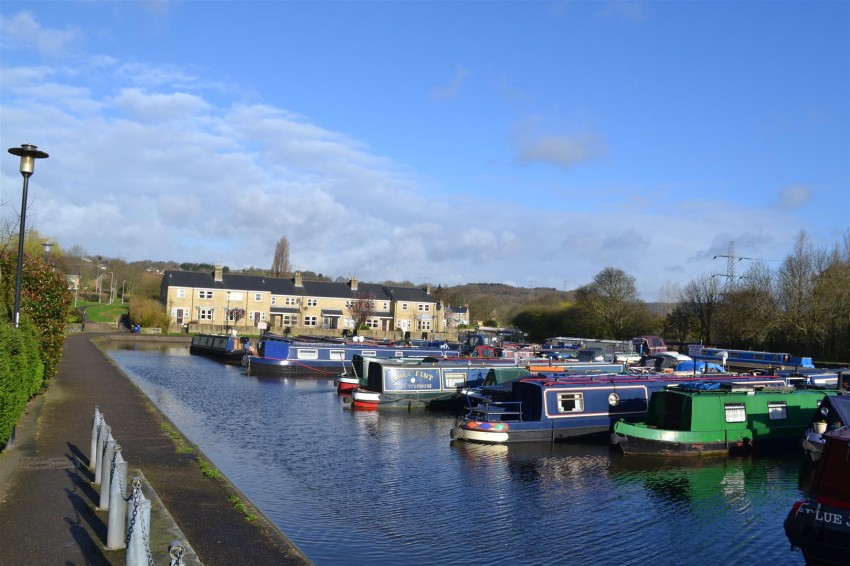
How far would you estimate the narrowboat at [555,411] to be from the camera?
23641 millimetres

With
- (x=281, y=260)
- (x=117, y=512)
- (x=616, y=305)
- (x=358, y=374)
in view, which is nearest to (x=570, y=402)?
(x=358, y=374)

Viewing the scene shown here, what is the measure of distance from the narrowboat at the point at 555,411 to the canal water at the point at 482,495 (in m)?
0.56

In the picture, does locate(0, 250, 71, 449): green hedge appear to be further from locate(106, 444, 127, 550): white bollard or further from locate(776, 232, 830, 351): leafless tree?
locate(776, 232, 830, 351): leafless tree

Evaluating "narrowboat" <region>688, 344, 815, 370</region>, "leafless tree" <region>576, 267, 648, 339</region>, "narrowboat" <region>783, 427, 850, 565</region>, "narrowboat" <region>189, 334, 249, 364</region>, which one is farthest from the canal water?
"leafless tree" <region>576, 267, 648, 339</region>

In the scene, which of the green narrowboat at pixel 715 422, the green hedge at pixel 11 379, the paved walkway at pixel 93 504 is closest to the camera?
the paved walkway at pixel 93 504

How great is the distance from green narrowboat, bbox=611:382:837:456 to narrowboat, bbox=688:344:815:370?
16736 mm

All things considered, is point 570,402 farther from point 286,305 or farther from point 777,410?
→ point 286,305

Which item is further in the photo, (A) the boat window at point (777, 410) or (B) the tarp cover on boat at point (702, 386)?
(A) the boat window at point (777, 410)

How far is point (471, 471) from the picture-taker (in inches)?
784

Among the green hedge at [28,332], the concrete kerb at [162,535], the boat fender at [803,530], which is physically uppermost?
the green hedge at [28,332]

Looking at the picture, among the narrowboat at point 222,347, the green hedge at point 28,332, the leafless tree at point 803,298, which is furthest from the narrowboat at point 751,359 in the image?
the green hedge at point 28,332

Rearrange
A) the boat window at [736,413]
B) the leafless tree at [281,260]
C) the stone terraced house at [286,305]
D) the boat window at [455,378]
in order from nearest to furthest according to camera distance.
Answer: the boat window at [736,413]
the boat window at [455,378]
the stone terraced house at [286,305]
the leafless tree at [281,260]

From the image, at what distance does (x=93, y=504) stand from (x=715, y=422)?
18604mm

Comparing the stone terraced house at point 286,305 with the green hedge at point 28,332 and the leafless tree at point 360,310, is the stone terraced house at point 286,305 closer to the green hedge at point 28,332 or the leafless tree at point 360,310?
the leafless tree at point 360,310
